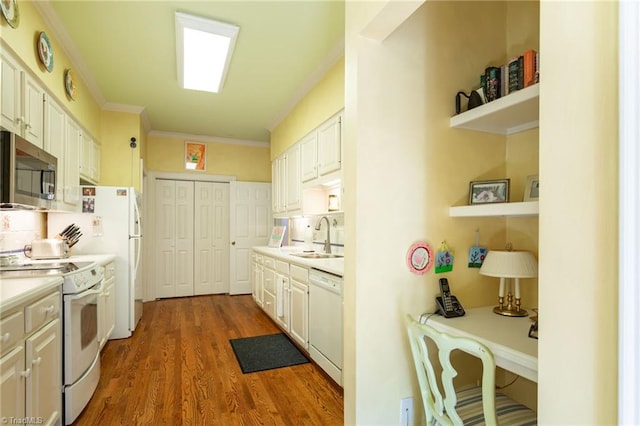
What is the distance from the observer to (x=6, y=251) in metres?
2.66

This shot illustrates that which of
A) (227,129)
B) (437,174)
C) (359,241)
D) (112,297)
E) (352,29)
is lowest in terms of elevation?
(112,297)

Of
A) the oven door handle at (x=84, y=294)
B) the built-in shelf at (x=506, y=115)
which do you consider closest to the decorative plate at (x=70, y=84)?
the oven door handle at (x=84, y=294)

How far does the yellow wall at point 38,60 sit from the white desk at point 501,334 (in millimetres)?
3054

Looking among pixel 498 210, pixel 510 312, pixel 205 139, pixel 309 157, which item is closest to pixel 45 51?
pixel 309 157

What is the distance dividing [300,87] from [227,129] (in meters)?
2.03

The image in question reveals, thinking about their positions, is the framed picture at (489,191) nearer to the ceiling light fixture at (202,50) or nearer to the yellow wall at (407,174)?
the yellow wall at (407,174)

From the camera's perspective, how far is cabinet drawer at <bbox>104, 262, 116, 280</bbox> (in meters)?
3.29

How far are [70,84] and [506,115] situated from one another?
3.67m

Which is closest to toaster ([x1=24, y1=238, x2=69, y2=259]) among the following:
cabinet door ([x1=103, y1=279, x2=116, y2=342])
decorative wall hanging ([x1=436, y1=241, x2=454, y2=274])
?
cabinet door ([x1=103, y1=279, x2=116, y2=342])

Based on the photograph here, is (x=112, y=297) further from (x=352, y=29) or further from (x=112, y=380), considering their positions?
(x=352, y=29)

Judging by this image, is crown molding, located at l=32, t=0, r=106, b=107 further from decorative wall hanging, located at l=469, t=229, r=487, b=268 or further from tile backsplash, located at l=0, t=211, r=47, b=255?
decorative wall hanging, located at l=469, t=229, r=487, b=268

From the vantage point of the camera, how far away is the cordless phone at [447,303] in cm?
174

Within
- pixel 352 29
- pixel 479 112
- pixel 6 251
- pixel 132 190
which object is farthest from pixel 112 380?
pixel 479 112

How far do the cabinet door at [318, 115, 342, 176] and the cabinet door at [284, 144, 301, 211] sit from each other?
0.74m
